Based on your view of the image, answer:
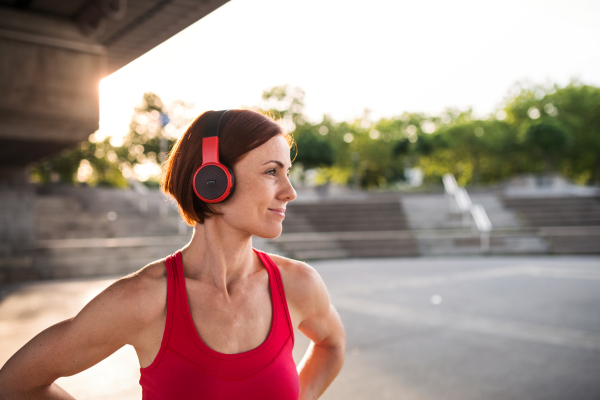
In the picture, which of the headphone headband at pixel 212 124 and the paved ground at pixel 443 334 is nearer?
the headphone headband at pixel 212 124

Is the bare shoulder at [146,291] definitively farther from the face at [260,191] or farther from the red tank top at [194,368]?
the face at [260,191]

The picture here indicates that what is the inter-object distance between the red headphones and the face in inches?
1.4

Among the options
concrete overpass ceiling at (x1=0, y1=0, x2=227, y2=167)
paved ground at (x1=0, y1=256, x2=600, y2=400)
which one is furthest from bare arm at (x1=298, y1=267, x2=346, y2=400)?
concrete overpass ceiling at (x1=0, y1=0, x2=227, y2=167)

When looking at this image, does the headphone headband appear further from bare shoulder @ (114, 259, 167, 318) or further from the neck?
bare shoulder @ (114, 259, 167, 318)

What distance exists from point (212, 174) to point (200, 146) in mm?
114

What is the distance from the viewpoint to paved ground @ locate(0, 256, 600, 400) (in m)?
3.74

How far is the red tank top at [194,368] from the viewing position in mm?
1208

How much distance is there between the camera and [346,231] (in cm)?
1753

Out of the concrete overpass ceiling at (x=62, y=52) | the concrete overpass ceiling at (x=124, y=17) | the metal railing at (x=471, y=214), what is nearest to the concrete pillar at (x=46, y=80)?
the concrete overpass ceiling at (x=62, y=52)

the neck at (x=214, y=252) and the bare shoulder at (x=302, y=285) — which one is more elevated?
the neck at (x=214, y=252)

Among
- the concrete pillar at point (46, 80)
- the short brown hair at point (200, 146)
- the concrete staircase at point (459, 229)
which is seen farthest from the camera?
the concrete staircase at point (459, 229)

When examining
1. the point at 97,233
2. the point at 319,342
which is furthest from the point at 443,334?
the point at 97,233

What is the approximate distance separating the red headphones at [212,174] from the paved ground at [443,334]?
2815 mm

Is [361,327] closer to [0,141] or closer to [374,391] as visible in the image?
[374,391]
